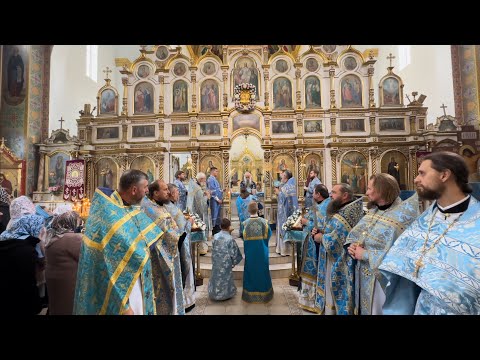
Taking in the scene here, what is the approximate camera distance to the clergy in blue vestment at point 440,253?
5.03 feet

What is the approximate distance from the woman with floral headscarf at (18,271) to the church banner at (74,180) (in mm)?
8523

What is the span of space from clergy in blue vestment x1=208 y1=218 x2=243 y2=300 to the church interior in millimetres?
5685

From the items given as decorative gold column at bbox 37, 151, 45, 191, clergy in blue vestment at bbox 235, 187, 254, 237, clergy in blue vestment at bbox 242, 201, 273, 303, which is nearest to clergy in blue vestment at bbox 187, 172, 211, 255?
clergy in blue vestment at bbox 235, 187, 254, 237

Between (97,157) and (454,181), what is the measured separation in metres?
12.5

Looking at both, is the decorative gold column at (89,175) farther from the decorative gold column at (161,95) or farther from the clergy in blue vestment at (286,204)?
the clergy in blue vestment at (286,204)

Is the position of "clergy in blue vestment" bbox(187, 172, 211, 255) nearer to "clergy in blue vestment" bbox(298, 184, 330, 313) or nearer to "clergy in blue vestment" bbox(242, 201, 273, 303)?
"clergy in blue vestment" bbox(242, 201, 273, 303)

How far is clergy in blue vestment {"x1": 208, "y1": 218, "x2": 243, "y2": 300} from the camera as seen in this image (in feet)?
16.6

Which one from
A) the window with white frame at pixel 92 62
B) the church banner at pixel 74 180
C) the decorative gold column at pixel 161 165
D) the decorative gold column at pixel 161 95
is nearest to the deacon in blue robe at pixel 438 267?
the decorative gold column at pixel 161 165

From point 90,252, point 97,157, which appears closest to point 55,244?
point 90,252

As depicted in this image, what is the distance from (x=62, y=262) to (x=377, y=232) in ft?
9.89

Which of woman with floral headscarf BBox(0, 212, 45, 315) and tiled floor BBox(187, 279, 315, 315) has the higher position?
woman with floral headscarf BBox(0, 212, 45, 315)

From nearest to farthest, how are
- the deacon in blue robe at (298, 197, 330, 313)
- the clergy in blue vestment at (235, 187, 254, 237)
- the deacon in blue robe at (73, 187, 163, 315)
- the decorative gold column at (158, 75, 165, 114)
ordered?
Answer: 1. the deacon in blue robe at (73, 187, 163, 315)
2. the deacon in blue robe at (298, 197, 330, 313)
3. the clergy in blue vestment at (235, 187, 254, 237)
4. the decorative gold column at (158, 75, 165, 114)
